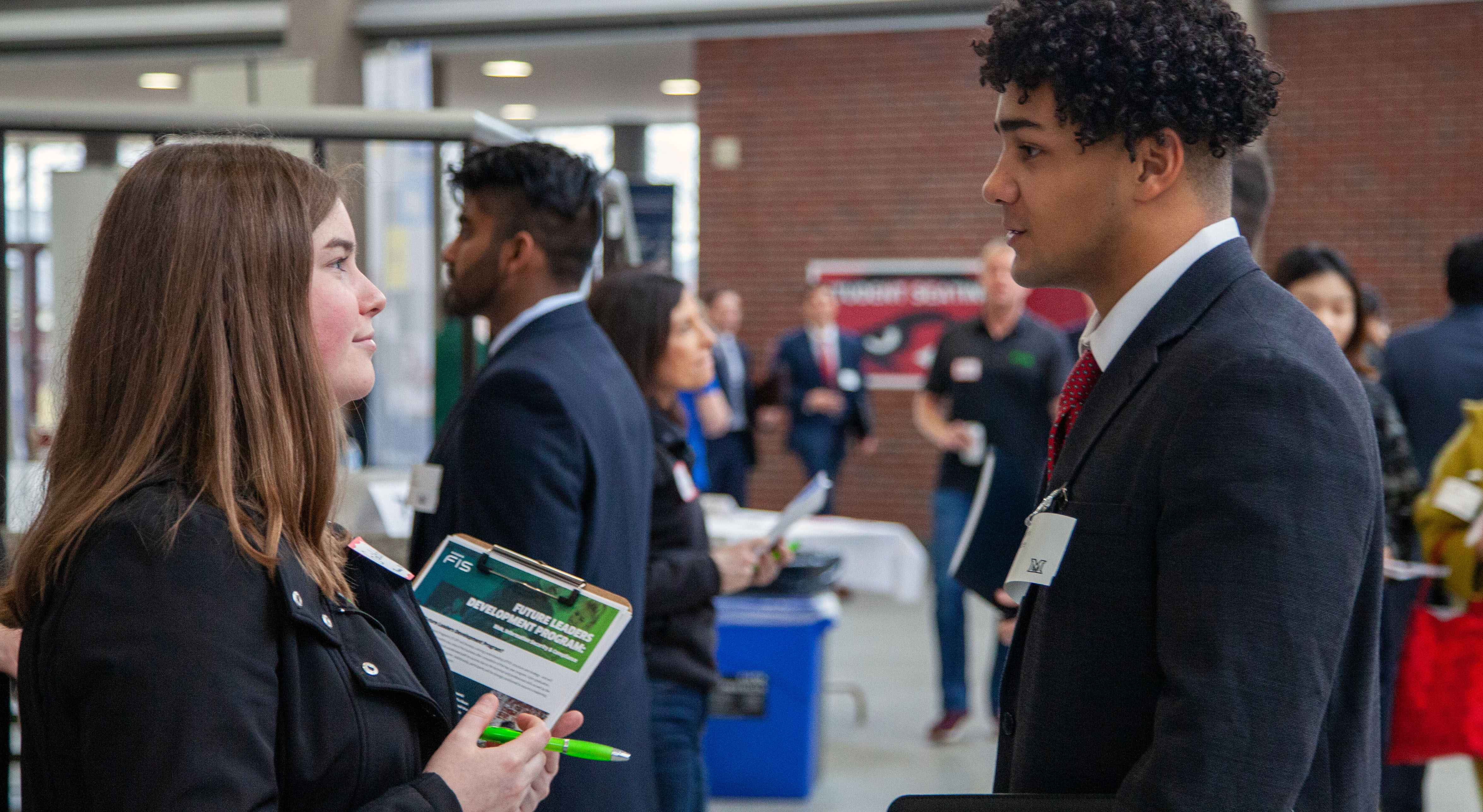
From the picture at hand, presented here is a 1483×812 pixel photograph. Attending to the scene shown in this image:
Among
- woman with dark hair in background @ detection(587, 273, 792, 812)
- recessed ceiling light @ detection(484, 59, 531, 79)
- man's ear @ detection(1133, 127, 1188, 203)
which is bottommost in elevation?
woman with dark hair in background @ detection(587, 273, 792, 812)

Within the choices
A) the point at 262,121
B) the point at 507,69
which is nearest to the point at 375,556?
the point at 262,121

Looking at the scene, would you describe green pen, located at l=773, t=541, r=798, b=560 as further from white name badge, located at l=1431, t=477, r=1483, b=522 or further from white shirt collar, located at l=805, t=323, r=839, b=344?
white shirt collar, located at l=805, t=323, r=839, b=344

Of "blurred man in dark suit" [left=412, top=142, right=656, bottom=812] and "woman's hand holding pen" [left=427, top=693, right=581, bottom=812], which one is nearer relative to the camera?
"woman's hand holding pen" [left=427, top=693, right=581, bottom=812]

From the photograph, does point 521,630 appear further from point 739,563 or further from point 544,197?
point 739,563

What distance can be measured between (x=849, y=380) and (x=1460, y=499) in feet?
15.4

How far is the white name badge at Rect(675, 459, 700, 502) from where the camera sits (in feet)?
7.93

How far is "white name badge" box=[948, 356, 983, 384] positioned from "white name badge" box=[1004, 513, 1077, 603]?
3824mm

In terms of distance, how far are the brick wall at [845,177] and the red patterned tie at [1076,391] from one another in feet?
23.3

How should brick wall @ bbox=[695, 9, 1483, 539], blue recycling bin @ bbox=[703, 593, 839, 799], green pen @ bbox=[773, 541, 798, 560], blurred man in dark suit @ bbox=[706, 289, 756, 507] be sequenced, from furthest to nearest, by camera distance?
1. brick wall @ bbox=[695, 9, 1483, 539]
2. blurred man in dark suit @ bbox=[706, 289, 756, 507]
3. blue recycling bin @ bbox=[703, 593, 839, 799]
4. green pen @ bbox=[773, 541, 798, 560]

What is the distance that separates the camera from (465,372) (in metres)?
2.82

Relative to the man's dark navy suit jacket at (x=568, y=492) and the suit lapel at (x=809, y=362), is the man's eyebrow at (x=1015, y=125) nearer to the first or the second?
the man's dark navy suit jacket at (x=568, y=492)

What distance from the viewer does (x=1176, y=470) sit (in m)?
1.09

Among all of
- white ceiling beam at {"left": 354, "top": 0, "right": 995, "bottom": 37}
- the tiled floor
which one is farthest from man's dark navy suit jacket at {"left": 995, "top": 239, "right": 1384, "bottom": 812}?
white ceiling beam at {"left": 354, "top": 0, "right": 995, "bottom": 37}

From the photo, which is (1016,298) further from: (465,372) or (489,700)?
(489,700)
